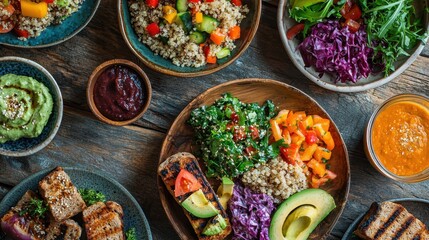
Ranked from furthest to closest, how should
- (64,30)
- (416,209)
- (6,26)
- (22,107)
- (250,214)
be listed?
1. (416,209)
2. (250,214)
3. (64,30)
4. (6,26)
5. (22,107)

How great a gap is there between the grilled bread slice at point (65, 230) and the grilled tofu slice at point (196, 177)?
0.75 m

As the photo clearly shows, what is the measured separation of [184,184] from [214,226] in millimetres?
385

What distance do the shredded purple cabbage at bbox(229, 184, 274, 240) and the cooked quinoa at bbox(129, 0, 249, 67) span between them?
3.56 ft

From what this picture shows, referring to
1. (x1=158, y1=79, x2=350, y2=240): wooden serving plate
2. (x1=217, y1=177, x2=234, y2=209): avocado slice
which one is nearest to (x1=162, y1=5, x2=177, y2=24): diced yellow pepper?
(x1=158, y1=79, x2=350, y2=240): wooden serving plate

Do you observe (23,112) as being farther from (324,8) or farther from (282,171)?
(324,8)

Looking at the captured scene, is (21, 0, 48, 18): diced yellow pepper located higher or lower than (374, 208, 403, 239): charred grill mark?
higher

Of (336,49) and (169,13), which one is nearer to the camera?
(169,13)

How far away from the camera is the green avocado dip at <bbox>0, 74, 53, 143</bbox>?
4.62m

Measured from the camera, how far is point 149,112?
17.1ft

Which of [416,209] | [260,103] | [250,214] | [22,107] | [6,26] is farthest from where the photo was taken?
[416,209]

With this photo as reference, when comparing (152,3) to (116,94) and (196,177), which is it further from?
(196,177)

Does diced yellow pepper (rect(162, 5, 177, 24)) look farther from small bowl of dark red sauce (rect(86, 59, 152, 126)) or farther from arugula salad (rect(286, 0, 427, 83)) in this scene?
arugula salad (rect(286, 0, 427, 83))

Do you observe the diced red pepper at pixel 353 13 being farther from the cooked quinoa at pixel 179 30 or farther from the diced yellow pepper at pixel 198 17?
the diced yellow pepper at pixel 198 17

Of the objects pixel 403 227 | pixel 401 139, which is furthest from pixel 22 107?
pixel 403 227
